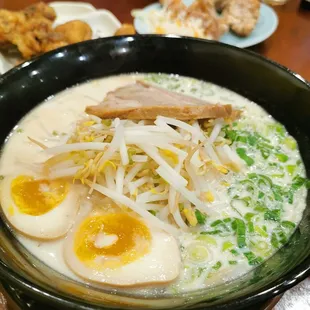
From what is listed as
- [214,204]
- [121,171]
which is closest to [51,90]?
[121,171]

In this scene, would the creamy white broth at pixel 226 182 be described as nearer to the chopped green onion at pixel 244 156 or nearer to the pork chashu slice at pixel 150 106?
the chopped green onion at pixel 244 156

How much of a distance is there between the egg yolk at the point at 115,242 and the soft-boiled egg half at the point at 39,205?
71 millimetres

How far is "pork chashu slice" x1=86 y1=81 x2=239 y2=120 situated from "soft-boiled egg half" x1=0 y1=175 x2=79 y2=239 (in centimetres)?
34

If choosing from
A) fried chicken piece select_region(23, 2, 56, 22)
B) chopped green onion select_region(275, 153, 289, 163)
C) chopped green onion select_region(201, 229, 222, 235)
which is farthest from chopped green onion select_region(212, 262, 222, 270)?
fried chicken piece select_region(23, 2, 56, 22)

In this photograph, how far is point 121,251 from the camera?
116 cm

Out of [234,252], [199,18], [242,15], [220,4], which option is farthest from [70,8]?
[234,252]

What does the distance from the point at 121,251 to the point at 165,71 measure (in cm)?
105

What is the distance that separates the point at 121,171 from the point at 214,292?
1.48 ft

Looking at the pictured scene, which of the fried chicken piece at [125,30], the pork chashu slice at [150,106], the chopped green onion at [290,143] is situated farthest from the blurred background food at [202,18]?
the chopped green onion at [290,143]

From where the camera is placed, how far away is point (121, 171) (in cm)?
131

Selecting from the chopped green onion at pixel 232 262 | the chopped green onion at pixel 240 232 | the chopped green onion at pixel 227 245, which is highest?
the chopped green onion at pixel 240 232

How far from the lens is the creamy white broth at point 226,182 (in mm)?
1213

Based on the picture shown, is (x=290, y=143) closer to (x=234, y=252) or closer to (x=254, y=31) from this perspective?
(x=234, y=252)

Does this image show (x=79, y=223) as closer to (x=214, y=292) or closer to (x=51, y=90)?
(x=214, y=292)
